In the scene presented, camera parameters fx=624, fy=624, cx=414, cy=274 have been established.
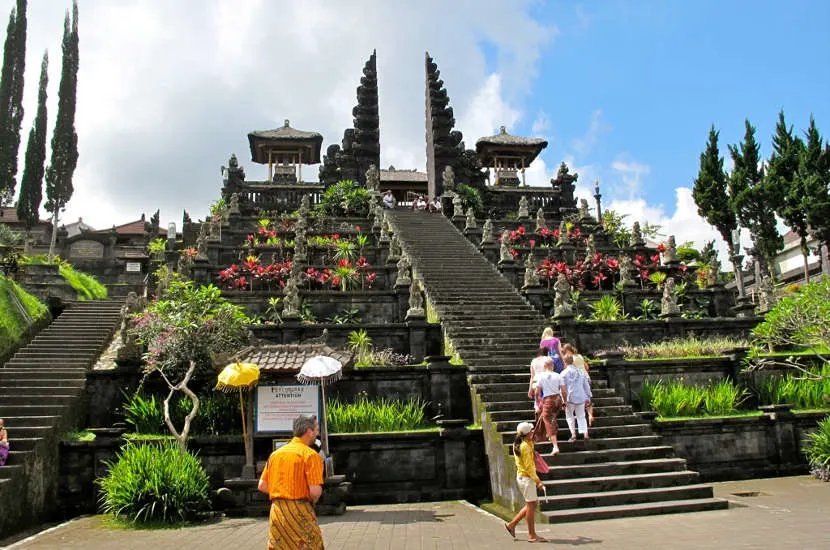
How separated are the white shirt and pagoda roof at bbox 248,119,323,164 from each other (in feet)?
106

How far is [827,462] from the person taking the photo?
34.4 feet

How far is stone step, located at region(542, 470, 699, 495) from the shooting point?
28.5 feet

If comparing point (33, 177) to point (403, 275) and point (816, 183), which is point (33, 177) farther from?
→ point (816, 183)

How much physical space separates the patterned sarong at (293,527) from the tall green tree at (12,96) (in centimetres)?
3329

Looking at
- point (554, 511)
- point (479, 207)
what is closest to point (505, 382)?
point (554, 511)

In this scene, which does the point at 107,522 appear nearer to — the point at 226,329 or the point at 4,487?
the point at 4,487

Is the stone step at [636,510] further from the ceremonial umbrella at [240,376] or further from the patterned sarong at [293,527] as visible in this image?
the ceremonial umbrella at [240,376]

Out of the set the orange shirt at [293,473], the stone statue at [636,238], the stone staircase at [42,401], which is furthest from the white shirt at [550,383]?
the stone statue at [636,238]

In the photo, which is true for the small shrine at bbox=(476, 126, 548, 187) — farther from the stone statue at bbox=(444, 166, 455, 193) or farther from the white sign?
the white sign

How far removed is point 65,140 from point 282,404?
1176 inches

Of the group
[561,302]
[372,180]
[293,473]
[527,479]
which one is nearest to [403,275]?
[561,302]

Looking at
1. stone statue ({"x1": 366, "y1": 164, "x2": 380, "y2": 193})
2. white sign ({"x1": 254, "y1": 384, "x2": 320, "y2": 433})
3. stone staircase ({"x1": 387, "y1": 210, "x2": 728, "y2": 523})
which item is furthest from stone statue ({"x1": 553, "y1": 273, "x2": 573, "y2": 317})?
stone statue ({"x1": 366, "y1": 164, "x2": 380, "y2": 193})

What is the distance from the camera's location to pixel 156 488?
29.1ft

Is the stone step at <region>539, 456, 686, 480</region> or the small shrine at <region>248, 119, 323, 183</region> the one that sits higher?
the small shrine at <region>248, 119, 323, 183</region>
